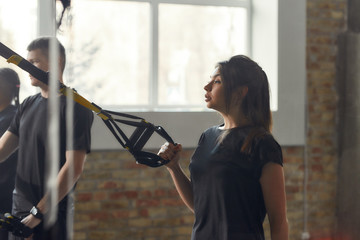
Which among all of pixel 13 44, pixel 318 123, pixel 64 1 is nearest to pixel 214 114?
pixel 318 123

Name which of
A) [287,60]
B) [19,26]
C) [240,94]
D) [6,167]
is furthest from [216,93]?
[287,60]

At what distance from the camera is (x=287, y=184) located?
2.59 meters

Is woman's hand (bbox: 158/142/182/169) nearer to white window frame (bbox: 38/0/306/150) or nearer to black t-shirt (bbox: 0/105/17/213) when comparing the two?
black t-shirt (bbox: 0/105/17/213)

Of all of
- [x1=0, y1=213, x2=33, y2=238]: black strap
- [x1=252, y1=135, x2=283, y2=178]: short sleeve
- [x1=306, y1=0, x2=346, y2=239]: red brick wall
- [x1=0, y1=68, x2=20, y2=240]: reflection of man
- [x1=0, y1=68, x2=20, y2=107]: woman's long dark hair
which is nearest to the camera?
[x1=252, y1=135, x2=283, y2=178]: short sleeve

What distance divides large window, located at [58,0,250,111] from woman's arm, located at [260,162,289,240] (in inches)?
55.9

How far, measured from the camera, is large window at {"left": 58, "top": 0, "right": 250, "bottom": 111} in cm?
241

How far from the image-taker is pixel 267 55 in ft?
8.60

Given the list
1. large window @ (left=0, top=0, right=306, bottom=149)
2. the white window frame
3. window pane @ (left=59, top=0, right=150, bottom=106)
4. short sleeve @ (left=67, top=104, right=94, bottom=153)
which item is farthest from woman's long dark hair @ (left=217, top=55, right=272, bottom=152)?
the white window frame

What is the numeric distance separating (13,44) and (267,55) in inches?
49.9

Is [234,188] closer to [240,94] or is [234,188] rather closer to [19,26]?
[240,94]

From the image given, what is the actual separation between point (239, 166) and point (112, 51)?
1476 millimetres

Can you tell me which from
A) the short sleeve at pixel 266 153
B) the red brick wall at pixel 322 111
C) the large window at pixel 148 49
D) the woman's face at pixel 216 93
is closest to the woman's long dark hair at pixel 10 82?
the large window at pixel 148 49

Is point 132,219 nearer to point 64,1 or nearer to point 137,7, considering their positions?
point 137,7

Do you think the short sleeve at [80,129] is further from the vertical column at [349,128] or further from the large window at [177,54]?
the vertical column at [349,128]
